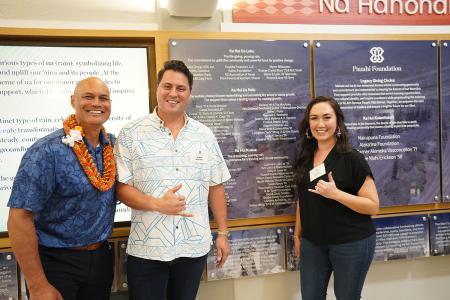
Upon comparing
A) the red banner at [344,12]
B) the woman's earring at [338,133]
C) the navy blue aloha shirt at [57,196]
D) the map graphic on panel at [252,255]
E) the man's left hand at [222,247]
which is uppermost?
the red banner at [344,12]

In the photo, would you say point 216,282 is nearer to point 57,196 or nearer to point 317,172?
point 317,172

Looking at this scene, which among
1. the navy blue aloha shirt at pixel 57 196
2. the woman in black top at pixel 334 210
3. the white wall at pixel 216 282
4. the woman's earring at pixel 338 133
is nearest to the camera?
the navy blue aloha shirt at pixel 57 196

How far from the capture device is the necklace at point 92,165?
4.35 feet

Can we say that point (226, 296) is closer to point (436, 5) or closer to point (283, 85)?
point (283, 85)

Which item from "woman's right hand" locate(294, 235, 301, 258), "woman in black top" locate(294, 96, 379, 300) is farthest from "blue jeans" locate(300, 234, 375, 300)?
"woman's right hand" locate(294, 235, 301, 258)

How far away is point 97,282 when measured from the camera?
1424 mm

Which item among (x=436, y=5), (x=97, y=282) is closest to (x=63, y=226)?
(x=97, y=282)

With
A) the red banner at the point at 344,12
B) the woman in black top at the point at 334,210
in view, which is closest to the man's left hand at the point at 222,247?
the woman in black top at the point at 334,210

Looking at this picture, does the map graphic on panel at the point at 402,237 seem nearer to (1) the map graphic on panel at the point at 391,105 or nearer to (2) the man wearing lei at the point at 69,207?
(1) the map graphic on panel at the point at 391,105

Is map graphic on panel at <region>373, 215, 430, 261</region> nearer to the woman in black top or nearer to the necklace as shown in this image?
the woman in black top

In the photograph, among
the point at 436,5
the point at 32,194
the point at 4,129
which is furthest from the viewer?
the point at 436,5

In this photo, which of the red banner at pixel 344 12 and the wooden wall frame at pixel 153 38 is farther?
the red banner at pixel 344 12

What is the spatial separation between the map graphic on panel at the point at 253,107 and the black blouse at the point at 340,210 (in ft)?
1.24

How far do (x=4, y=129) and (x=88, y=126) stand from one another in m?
0.70
